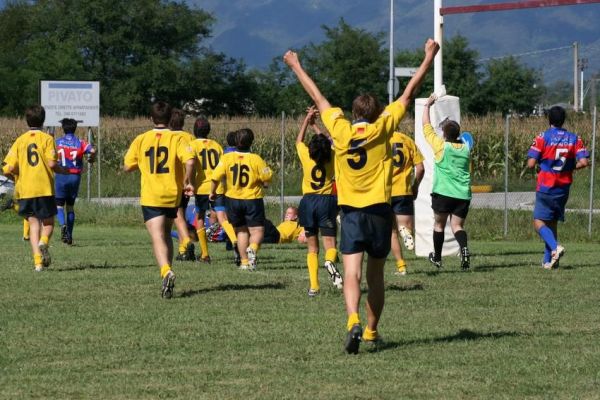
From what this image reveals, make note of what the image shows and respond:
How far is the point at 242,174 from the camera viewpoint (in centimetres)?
1495

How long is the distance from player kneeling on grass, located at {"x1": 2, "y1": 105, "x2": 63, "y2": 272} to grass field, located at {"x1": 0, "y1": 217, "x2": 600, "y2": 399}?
1.72ft

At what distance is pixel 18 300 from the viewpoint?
1206 centimetres

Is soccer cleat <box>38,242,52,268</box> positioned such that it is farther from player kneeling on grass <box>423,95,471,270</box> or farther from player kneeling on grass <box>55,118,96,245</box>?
player kneeling on grass <box>55,118,96,245</box>

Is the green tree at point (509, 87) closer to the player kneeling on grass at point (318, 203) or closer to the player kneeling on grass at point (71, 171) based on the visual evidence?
the player kneeling on grass at point (71, 171)

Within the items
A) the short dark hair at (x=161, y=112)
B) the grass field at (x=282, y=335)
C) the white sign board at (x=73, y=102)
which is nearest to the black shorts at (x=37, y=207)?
the grass field at (x=282, y=335)

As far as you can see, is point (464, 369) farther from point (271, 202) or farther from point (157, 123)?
point (271, 202)

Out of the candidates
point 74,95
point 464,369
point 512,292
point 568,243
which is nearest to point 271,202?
point 74,95

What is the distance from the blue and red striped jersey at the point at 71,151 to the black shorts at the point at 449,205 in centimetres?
670

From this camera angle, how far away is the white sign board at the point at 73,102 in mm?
29016

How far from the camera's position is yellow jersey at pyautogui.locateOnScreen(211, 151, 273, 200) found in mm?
14953

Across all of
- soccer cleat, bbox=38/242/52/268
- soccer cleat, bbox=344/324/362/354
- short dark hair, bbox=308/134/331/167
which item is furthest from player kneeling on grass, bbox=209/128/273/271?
soccer cleat, bbox=344/324/362/354

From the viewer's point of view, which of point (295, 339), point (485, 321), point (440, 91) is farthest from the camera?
point (440, 91)

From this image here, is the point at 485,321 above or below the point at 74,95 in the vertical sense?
below

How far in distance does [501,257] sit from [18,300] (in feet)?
26.6
